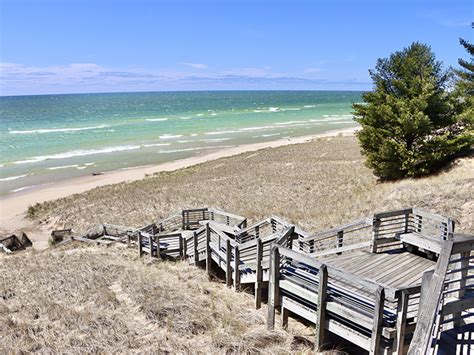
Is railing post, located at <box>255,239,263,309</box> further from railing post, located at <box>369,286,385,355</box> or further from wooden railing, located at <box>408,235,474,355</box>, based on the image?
wooden railing, located at <box>408,235,474,355</box>

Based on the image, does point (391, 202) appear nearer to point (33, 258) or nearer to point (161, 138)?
point (33, 258)

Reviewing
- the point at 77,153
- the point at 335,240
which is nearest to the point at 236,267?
the point at 335,240

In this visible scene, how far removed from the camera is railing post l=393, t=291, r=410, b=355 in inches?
216

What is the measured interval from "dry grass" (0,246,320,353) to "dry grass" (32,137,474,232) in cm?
584

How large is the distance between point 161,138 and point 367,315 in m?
49.6

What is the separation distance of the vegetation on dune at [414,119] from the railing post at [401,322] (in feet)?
47.3

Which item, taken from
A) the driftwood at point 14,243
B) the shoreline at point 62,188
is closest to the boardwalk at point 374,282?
the driftwood at point 14,243

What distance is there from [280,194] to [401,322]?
15355mm

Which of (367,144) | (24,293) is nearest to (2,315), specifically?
(24,293)

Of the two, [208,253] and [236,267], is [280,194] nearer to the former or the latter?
[208,253]

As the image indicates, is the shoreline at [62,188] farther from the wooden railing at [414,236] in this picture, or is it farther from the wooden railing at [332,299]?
the wooden railing at [414,236]

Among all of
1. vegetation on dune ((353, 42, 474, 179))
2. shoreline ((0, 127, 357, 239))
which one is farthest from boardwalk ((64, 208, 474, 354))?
shoreline ((0, 127, 357, 239))

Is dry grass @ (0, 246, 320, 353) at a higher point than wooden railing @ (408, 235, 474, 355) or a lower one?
lower

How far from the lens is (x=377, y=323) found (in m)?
5.67
